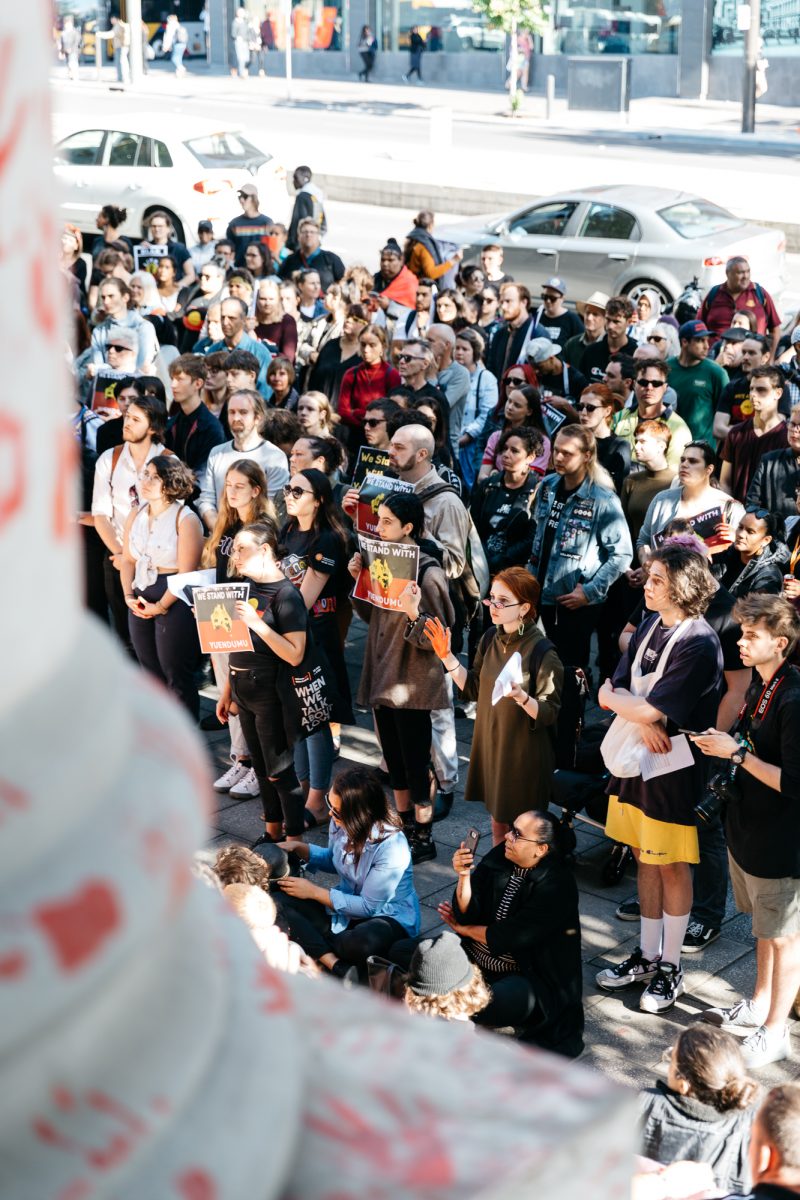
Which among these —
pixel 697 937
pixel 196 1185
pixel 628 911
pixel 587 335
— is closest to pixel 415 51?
pixel 587 335

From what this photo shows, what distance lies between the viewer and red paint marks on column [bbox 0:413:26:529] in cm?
95

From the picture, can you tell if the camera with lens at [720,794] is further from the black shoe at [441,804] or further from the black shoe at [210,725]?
the black shoe at [210,725]

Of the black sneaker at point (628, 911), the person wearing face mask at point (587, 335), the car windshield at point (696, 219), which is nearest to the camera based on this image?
the black sneaker at point (628, 911)

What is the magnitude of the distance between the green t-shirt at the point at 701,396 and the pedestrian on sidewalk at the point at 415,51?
41.8 meters

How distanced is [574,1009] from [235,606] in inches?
99.8

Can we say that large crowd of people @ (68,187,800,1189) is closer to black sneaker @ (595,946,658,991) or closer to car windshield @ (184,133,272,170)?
black sneaker @ (595,946,658,991)

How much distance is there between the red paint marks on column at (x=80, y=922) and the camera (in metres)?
0.89

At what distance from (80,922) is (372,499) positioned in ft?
22.5

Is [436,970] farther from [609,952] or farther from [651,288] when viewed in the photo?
[651,288]

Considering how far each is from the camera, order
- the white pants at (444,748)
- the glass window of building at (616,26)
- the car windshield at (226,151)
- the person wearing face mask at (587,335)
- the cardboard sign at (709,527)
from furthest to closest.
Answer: the glass window of building at (616,26) < the car windshield at (226,151) < the person wearing face mask at (587,335) < the cardboard sign at (709,527) < the white pants at (444,748)

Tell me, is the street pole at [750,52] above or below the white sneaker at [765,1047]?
above

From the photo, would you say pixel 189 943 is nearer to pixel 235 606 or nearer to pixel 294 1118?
pixel 294 1118

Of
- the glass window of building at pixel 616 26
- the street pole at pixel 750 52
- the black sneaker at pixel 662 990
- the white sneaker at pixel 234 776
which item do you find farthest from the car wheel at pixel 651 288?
the glass window of building at pixel 616 26

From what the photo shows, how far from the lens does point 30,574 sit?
0.97 meters
